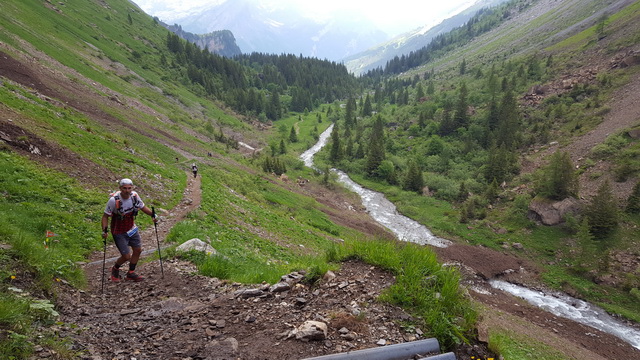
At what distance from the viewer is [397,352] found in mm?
4828

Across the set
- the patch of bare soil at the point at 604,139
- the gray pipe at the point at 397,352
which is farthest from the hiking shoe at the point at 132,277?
the patch of bare soil at the point at 604,139

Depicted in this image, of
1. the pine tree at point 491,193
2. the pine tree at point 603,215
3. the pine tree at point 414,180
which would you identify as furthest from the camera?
the pine tree at point 414,180

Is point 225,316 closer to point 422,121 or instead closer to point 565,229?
point 565,229

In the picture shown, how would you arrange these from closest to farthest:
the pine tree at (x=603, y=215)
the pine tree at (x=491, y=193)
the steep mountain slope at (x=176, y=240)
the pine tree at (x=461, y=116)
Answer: the steep mountain slope at (x=176, y=240), the pine tree at (x=603, y=215), the pine tree at (x=491, y=193), the pine tree at (x=461, y=116)

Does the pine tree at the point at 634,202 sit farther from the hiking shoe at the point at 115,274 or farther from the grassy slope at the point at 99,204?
the hiking shoe at the point at 115,274

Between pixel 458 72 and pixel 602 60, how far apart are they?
275 ft

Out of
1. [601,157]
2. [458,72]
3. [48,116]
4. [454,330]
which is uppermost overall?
[458,72]

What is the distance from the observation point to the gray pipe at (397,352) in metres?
4.58

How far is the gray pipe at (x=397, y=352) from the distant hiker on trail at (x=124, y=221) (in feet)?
24.0

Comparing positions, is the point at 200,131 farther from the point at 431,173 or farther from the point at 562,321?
the point at 562,321

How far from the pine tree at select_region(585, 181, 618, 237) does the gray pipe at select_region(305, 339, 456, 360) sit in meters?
41.8

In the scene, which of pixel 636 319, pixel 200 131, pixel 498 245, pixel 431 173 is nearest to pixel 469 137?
pixel 431 173

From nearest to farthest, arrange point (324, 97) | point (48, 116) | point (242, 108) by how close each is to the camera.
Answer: point (48, 116)
point (242, 108)
point (324, 97)

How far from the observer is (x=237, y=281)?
29.1ft
